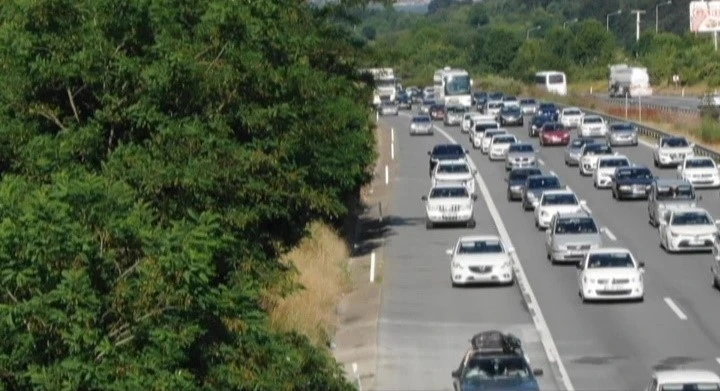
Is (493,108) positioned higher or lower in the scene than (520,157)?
lower

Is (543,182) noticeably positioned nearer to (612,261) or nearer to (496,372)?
(612,261)

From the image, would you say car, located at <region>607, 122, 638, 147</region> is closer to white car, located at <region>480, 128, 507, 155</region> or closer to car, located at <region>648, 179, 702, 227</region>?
white car, located at <region>480, 128, 507, 155</region>

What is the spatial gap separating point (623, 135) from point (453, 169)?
16.9 metres

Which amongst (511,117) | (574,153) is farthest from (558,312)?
(511,117)

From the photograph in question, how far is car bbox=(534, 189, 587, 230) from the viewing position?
50969 mm

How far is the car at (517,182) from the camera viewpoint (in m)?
59.7

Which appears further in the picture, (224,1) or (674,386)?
(674,386)

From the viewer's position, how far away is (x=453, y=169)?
205 feet

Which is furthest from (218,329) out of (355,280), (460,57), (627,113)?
(460,57)

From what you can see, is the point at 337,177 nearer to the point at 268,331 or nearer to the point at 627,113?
the point at 268,331

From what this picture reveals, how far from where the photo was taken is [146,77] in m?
19.2

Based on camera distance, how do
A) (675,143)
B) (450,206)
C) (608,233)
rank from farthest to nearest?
(675,143) < (450,206) < (608,233)

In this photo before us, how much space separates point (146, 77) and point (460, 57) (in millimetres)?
176315

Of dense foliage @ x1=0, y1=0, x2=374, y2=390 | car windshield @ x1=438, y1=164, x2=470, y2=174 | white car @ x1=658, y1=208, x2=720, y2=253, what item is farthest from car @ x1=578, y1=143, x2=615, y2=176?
dense foliage @ x1=0, y1=0, x2=374, y2=390
